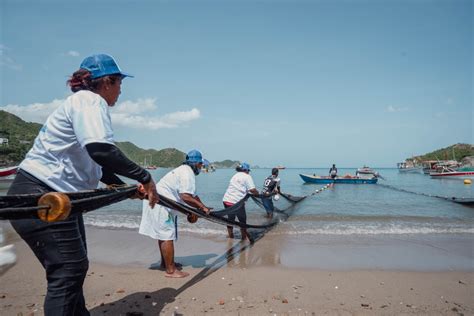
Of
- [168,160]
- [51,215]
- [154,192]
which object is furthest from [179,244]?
[168,160]

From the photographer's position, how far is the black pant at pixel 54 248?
1.71 m

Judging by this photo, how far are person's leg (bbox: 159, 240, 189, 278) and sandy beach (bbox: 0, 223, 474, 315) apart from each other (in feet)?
0.43

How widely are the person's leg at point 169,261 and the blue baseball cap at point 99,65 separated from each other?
9.70 ft

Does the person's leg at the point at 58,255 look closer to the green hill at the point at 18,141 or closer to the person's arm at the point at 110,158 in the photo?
the person's arm at the point at 110,158

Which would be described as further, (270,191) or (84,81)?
(270,191)

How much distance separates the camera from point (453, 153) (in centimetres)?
7325

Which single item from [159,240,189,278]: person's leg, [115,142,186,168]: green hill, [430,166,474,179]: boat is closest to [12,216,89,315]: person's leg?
[159,240,189,278]: person's leg

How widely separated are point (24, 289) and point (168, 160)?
562ft

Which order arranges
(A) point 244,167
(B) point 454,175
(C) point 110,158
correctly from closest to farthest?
(C) point 110,158, (A) point 244,167, (B) point 454,175

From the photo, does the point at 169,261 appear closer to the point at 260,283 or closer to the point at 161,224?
the point at 161,224

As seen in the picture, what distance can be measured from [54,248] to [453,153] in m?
89.7

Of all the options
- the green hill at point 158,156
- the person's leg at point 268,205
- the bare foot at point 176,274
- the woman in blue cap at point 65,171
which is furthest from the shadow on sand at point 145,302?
the green hill at point 158,156

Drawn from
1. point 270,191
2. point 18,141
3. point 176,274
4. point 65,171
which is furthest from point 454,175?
point 18,141

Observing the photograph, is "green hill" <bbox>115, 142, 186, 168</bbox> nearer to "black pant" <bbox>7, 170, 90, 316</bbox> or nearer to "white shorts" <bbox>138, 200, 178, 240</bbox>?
"white shorts" <bbox>138, 200, 178, 240</bbox>
